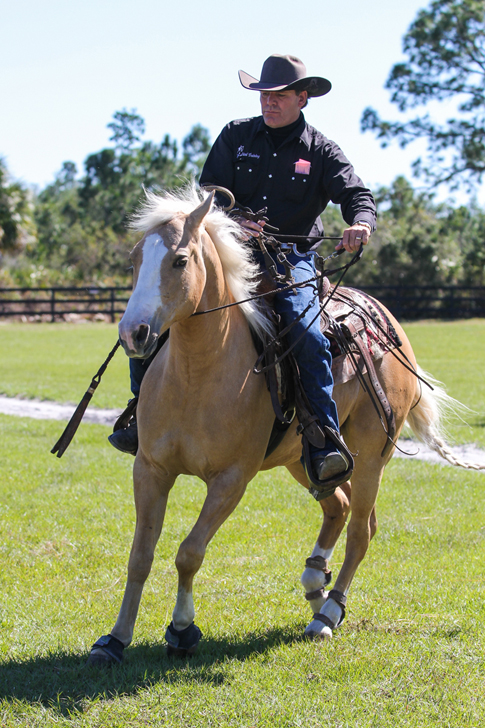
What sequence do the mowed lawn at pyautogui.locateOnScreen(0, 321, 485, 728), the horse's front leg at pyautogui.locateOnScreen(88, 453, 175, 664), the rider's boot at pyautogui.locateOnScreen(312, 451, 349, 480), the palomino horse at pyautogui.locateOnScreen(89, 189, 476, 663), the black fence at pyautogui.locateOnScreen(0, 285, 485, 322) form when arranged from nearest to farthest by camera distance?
the mowed lawn at pyautogui.locateOnScreen(0, 321, 485, 728), the palomino horse at pyautogui.locateOnScreen(89, 189, 476, 663), the horse's front leg at pyautogui.locateOnScreen(88, 453, 175, 664), the rider's boot at pyautogui.locateOnScreen(312, 451, 349, 480), the black fence at pyautogui.locateOnScreen(0, 285, 485, 322)

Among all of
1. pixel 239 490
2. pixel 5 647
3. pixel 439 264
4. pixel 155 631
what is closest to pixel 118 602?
pixel 155 631

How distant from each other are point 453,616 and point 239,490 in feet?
6.08

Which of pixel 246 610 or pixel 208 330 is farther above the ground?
pixel 208 330

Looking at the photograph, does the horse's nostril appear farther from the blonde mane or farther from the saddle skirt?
the saddle skirt

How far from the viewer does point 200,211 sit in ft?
12.7

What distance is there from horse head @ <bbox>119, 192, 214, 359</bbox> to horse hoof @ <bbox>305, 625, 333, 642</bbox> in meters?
2.22

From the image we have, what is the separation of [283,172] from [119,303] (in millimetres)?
28407

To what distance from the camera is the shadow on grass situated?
143 inches

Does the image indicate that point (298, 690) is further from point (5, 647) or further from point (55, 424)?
point (55, 424)

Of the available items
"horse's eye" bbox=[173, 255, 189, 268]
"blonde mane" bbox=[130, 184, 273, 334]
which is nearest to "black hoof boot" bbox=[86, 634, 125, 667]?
"blonde mane" bbox=[130, 184, 273, 334]

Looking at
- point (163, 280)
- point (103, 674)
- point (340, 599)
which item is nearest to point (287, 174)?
point (163, 280)

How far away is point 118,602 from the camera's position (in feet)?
16.6

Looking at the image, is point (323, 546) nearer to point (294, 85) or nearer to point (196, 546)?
point (196, 546)

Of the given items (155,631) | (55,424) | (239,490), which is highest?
(239,490)
